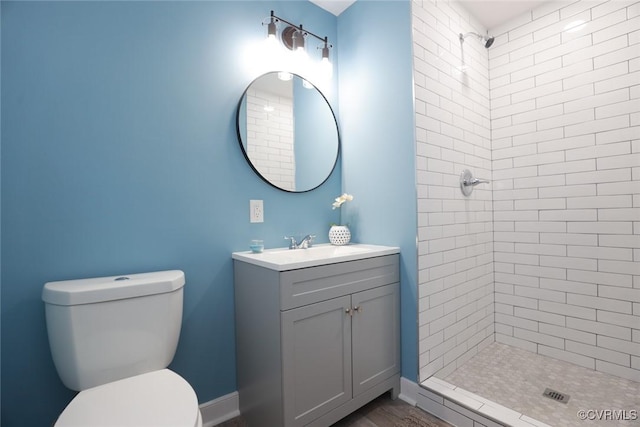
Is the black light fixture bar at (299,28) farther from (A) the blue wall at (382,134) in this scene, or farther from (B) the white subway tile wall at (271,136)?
(B) the white subway tile wall at (271,136)

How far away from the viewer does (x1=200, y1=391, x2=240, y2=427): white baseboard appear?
1648 millimetres

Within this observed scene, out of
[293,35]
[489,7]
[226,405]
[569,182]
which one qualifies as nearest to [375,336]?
[226,405]

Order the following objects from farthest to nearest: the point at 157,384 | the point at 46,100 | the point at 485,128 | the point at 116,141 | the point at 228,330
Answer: the point at 485,128, the point at 228,330, the point at 116,141, the point at 46,100, the point at 157,384

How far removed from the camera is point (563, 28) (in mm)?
2102

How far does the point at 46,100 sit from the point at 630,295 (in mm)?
3211

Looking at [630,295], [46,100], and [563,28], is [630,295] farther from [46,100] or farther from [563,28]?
[46,100]

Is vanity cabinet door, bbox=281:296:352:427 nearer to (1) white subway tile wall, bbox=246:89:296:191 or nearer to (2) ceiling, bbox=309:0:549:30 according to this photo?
(1) white subway tile wall, bbox=246:89:296:191

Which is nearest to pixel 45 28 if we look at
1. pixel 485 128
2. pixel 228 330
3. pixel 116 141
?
pixel 116 141

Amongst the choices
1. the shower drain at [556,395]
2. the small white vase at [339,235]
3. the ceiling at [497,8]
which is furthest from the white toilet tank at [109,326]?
the ceiling at [497,8]

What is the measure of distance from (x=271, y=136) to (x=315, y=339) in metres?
1.19

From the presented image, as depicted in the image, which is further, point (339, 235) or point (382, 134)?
point (339, 235)

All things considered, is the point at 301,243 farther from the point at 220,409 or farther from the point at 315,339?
the point at 220,409

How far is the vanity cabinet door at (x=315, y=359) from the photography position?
1.38 m

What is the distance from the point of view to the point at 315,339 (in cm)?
147
